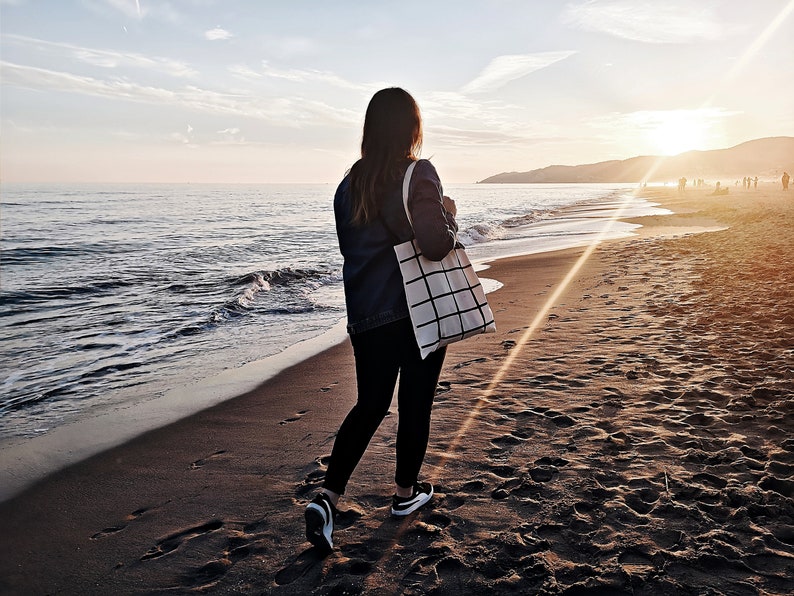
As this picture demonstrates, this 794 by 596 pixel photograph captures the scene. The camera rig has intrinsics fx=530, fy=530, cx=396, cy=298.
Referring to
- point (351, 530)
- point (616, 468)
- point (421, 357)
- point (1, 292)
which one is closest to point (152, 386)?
point (351, 530)

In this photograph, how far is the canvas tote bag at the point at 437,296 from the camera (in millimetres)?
2279

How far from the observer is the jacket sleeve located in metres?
2.19

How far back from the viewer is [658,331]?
19.4 feet

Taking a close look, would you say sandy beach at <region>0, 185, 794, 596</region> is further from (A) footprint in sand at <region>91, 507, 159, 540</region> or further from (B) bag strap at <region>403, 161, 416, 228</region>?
(B) bag strap at <region>403, 161, 416, 228</region>

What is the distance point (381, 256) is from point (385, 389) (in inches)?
24.3

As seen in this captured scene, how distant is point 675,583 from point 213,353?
5.77 metres

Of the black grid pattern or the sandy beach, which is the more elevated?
the black grid pattern

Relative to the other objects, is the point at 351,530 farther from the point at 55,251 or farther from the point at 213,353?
the point at 55,251

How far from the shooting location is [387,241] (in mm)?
2312

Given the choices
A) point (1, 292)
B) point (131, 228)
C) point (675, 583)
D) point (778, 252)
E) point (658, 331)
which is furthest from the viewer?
point (131, 228)

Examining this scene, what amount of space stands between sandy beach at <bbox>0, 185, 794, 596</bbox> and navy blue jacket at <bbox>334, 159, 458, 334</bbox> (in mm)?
1147

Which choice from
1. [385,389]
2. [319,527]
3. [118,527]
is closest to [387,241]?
[385,389]

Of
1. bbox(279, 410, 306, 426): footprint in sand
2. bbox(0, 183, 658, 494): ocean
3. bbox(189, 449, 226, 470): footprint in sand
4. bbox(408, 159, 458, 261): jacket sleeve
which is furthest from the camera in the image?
bbox(0, 183, 658, 494): ocean

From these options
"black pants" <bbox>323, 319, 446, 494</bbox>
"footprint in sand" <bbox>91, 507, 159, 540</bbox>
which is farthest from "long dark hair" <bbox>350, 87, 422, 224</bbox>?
"footprint in sand" <bbox>91, 507, 159, 540</bbox>
